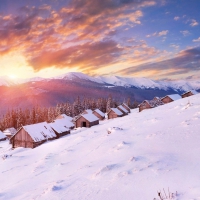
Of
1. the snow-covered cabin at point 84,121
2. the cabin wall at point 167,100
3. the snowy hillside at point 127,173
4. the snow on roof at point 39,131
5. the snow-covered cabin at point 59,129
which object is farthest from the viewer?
the cabin wall at point 167,100

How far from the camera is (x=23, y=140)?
146 feet

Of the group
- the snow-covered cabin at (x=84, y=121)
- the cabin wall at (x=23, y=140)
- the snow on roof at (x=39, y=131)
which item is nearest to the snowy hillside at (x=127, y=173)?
the snow on roof at (x=39, y=131)

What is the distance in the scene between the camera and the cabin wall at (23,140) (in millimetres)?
43594

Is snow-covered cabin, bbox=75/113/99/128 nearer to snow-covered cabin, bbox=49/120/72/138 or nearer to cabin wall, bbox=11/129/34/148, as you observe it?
snow-covered cabin, bbox=49/120/72/138

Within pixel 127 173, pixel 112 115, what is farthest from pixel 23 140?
pixel 112 115

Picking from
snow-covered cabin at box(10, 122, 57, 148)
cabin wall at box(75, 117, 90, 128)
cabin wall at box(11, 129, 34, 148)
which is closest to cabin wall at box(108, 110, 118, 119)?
cabin wall at box(75, 117, 90, 128)

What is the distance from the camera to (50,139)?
46.4 m

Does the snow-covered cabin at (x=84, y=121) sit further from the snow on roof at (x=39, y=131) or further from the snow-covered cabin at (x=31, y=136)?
the snow-covered cabin at (x=31, y=136)

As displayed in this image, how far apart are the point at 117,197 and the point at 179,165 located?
500cm

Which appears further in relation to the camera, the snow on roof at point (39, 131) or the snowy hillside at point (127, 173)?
the snow on roof at point (39, 131)

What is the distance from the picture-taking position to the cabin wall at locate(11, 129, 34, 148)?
43594 millimetres

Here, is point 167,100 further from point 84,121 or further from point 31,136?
point 31,136

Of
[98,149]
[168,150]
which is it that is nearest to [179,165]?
[168,150]

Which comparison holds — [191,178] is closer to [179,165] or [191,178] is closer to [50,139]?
[179,165]
